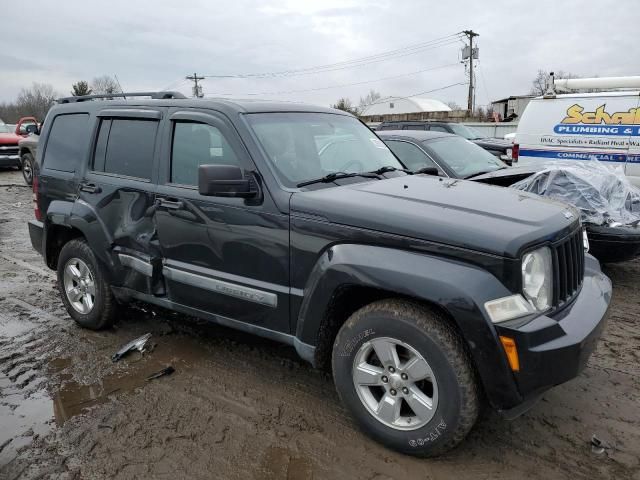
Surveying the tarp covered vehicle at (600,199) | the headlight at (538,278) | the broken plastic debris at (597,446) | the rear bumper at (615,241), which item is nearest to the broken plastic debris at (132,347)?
the headlight at (538,278)

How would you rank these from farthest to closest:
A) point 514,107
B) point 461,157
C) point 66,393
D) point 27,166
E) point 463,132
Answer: point 514,107 → point 27,166 → point 463,132 → point 461,157 → point 66,393

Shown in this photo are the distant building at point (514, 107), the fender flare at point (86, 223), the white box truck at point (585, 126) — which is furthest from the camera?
the distant building at point (514, 107)

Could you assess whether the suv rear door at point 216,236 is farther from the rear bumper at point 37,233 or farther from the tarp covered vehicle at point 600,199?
the tarp covered vehicle at point 600,199

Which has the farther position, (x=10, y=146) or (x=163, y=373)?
(x=10, y=146)

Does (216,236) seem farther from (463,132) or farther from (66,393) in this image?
(463,132)

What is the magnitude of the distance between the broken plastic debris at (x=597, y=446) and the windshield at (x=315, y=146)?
2.21 metres

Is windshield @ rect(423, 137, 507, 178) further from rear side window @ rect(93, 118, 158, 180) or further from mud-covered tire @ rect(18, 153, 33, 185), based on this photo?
mud-covered tire @ rect(18, 153, 33, 185)

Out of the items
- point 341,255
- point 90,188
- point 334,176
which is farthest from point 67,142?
point 341,255

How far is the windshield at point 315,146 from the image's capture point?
334cm

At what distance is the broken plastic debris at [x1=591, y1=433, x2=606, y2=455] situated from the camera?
2.80 m

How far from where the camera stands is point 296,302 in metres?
3.06

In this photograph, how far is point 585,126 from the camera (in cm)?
748

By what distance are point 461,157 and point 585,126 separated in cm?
198

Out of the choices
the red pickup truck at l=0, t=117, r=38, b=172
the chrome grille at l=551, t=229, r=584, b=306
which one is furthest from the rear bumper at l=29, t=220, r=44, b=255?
the red pickup truck at l=0, t=117, r=38, b=172
